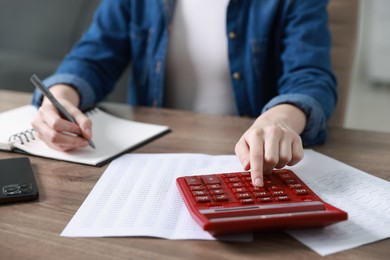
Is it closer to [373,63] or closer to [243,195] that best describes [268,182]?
[243,195]

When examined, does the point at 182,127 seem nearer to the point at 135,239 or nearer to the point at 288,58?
the point at 288,58

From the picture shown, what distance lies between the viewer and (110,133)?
88 cm

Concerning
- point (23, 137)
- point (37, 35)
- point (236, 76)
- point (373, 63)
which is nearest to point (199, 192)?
point (23, 137)

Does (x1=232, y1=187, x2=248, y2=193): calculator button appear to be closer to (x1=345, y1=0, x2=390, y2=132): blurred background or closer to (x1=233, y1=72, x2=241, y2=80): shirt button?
(x1=233, y1=72, x2=241, y2=80): shirt button

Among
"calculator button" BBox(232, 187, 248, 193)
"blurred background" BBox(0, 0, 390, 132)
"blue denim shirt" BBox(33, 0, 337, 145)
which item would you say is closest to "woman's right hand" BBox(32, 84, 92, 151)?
"blue denim shirt" BBox(33, 0, 337, 145)

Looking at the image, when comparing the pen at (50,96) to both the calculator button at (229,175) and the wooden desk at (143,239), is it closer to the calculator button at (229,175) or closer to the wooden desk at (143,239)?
the wooden desk at (143,239)

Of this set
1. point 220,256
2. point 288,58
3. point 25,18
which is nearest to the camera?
point 220,256

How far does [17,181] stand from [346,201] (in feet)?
1.37

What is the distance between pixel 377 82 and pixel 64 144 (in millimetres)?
3255

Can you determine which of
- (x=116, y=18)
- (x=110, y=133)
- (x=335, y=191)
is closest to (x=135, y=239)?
(x=335, y=191)

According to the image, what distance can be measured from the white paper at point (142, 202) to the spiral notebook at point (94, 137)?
1.9 inches

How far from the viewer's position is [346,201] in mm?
606

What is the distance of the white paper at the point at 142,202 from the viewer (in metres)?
0.54

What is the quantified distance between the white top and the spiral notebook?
271mm
